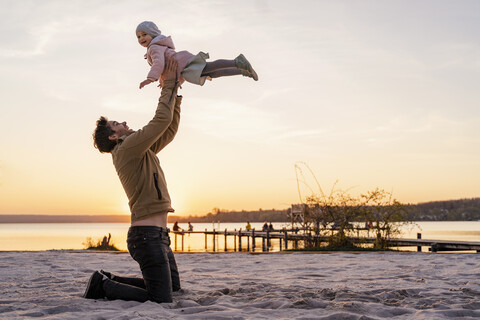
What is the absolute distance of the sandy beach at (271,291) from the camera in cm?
322

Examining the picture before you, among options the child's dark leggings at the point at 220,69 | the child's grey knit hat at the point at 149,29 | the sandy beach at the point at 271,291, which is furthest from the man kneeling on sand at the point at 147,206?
the child's grey knit hat at the point at 149,29

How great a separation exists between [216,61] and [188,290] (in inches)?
80.3

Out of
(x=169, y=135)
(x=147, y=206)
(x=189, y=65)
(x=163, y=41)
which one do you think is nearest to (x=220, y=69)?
(x=189, y=65)

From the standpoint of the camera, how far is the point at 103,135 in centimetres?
389

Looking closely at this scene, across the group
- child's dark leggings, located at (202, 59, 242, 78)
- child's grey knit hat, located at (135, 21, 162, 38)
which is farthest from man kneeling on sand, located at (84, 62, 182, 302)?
child's grey knit hat, located at (135, 21, 162, 38)

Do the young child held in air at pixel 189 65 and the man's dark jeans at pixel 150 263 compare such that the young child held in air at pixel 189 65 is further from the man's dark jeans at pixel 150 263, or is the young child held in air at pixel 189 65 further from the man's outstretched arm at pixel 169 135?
the man's dark jeans at pixel 150 263

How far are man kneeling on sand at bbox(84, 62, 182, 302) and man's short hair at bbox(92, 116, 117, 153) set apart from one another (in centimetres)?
6

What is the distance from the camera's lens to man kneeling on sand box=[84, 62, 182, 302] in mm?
3600

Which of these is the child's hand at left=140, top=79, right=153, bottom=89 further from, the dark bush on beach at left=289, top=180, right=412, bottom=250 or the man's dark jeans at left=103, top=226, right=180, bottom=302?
the dark bush on beach at left=289, top=180, right=412, bottom=250

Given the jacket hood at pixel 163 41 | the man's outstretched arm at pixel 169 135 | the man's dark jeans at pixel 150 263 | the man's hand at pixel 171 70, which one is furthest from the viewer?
the man's outstretched arm at pixel 169 135

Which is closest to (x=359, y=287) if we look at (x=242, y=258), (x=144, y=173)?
(x=144, y=173)

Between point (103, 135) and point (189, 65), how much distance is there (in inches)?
36.1

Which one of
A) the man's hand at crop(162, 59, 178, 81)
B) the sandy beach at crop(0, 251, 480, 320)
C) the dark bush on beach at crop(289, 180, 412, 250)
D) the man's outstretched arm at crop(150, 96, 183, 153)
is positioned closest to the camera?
the sandy beach at crop(0, 251, 480, 320)

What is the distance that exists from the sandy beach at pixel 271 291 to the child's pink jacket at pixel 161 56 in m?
1.77
